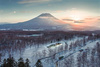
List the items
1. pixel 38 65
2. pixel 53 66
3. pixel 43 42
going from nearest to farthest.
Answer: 1. pixel 38 65
2. pixel 53 66
3. pixel 43 42

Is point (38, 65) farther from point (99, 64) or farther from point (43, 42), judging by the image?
point (43, 42)

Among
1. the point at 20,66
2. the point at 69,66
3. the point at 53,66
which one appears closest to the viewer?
the point at 20,66

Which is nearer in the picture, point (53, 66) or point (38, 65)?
point (38, 65)

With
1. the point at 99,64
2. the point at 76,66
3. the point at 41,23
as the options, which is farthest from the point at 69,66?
the point at 41,23

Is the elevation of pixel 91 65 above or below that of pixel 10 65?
below

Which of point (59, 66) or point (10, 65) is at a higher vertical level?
point (10, 65)

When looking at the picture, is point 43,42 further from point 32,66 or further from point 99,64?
point 99,64

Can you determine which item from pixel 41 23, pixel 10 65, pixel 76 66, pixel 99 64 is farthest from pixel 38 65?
pixel 41 23

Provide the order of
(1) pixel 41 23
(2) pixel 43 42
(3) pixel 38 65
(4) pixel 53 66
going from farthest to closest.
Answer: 1. (1) pixel 41 23
2. (2) pixel 43 42
3. (4) pixel 53 66
4. (3) pixel 38 65

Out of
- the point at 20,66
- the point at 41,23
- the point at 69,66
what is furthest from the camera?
the point at 41,23
